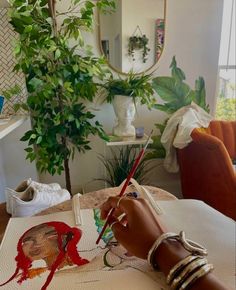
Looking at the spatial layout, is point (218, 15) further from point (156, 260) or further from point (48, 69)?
point (156, 260)

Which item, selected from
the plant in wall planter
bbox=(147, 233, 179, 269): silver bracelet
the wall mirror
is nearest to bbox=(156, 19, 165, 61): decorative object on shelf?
the wall mirror

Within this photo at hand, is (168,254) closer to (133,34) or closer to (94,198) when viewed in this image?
(94,198)

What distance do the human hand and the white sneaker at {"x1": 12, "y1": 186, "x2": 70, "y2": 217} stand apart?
45 cm

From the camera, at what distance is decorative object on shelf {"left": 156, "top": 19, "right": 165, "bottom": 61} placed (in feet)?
5.99

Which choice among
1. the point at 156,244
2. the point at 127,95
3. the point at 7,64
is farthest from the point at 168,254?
the point at 7,64

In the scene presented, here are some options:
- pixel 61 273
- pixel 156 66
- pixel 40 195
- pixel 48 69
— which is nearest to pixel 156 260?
pixel 61 273

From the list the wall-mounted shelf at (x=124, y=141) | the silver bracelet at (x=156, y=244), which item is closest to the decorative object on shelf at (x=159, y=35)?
the wall-mounted shelf at (x=124, y=141)

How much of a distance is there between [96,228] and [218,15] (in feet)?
6.53

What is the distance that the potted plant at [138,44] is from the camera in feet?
5.97

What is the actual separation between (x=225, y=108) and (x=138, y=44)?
107 cm

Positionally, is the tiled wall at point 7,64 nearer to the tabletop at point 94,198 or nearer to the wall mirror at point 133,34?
the wall mirror at point 133,34

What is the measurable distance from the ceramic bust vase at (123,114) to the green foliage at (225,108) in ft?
3.26

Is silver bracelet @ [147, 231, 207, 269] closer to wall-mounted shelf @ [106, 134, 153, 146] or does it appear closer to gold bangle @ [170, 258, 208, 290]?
gold bangle @ [170, 258, 208, 290]

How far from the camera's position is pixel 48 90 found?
50.8 inches
